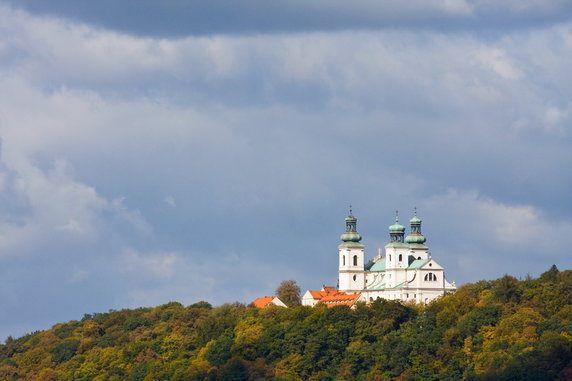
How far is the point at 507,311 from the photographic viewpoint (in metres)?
115

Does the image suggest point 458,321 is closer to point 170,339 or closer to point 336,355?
point 336,355

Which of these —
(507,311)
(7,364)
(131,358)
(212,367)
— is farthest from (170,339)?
(507,311)

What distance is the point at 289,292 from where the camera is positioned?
522 feet

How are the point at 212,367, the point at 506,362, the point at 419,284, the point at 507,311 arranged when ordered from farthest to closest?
the point at 419,284, the point at 212,367, the point at 507,311, the point at 506,362

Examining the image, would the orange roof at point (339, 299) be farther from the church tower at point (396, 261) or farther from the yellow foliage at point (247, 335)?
the yellow foliage at point (247, 335)

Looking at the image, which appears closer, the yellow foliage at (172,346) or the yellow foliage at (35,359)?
the yellow foliage at (172,346)

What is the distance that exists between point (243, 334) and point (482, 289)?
19.9 m

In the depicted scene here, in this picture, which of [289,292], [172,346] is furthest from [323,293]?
[172,346]

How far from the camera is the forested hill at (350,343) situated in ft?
359

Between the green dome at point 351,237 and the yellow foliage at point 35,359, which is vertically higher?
the green dome at point 351,237

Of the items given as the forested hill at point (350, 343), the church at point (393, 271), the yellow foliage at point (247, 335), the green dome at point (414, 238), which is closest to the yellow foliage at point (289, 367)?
the forested hill at point (350, 343)

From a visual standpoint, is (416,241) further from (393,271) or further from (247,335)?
(247,335)

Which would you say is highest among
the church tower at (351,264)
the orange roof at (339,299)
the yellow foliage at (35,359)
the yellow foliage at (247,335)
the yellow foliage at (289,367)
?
the church tower at (351,264)

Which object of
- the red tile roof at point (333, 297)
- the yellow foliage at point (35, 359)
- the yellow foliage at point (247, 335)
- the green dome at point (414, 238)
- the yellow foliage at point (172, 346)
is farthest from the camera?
the green dome at point (414, 238)
